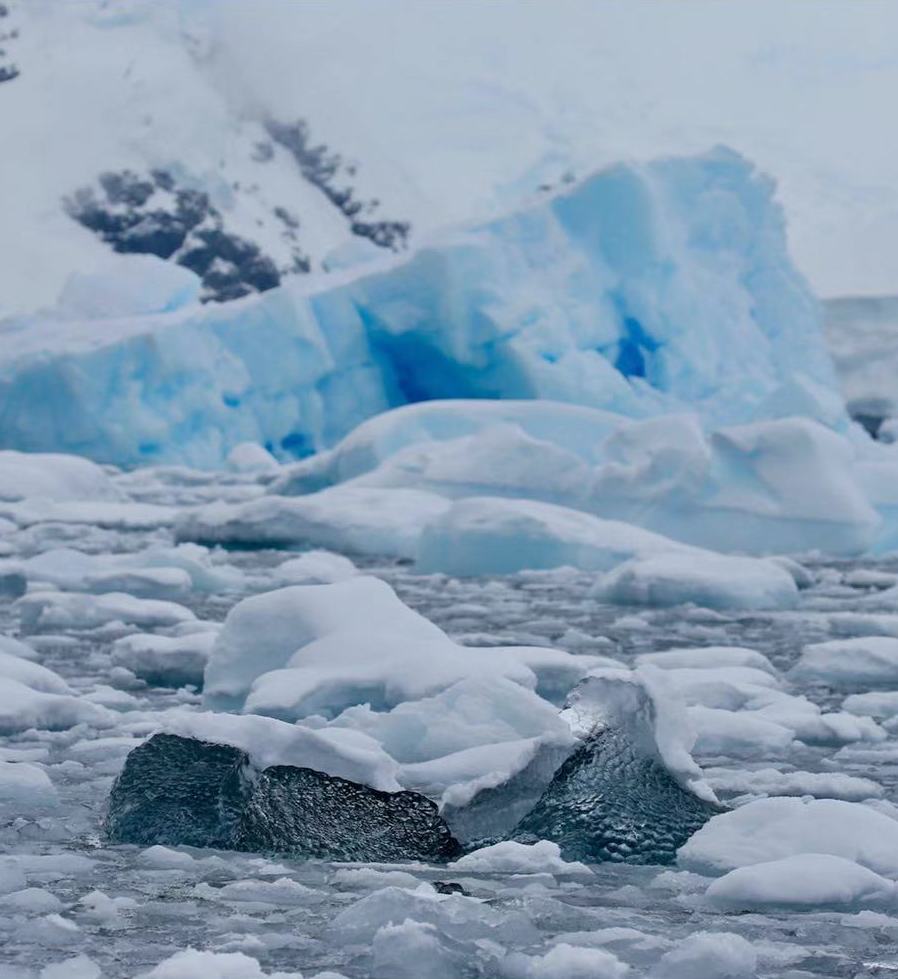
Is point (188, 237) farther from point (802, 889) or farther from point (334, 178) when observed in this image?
point (802, 889)

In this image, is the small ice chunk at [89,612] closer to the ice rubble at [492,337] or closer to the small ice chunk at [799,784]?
the small ice chunk at [799,784]

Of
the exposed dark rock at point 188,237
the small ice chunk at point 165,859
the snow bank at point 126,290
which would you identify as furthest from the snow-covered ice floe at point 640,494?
the exposed dark rock at point 188,237

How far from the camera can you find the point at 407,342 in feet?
66.4

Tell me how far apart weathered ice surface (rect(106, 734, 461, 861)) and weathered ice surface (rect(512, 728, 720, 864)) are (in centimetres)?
27

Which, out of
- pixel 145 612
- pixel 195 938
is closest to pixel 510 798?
pixel 195 938

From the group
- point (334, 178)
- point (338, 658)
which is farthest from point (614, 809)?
point (334, 178)

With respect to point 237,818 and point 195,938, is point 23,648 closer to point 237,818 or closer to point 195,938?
point 237,818

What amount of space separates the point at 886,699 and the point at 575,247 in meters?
15.3

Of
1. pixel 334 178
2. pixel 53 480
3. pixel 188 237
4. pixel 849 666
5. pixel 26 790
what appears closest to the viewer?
pixel 26 790

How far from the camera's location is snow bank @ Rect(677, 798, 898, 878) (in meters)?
3.30

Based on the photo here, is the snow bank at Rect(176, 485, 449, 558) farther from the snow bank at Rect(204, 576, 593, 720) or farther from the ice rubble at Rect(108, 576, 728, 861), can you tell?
the ice rubble at Rect(108, 576, 728, 861)

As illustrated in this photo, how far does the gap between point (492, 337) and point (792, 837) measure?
1601 centimetres

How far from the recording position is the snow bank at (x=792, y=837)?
3.30 metres

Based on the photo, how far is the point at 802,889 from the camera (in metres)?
3.09
